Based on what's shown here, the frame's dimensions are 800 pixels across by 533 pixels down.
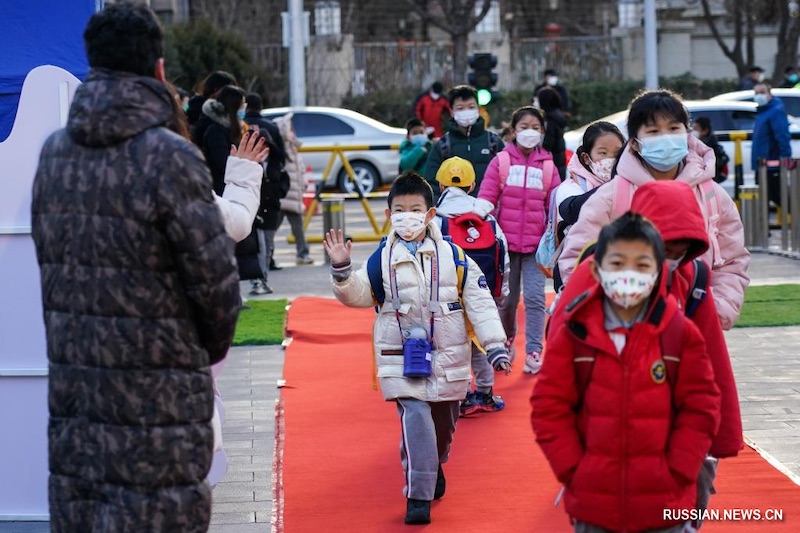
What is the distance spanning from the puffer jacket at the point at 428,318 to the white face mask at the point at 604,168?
1119 millimetres

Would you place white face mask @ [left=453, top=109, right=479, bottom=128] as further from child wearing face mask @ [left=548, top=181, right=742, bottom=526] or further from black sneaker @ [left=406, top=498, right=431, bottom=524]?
child wearing face mask @ [left=548, top=181, right=742, bottom=526]

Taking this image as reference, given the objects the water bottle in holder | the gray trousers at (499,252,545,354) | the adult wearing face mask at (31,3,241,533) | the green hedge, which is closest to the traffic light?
the gray trousers at (499,252,545,354)

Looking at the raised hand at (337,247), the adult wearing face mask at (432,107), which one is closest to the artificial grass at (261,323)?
the raised hand at (337,247)

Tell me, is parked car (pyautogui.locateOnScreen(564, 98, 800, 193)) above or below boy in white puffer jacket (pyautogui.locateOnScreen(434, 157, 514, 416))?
above

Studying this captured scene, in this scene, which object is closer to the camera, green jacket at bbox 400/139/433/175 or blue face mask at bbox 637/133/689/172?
blue face mask at bbox 637/133/689/172

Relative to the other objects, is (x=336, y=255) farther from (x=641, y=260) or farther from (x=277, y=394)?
(x=277, y=394)

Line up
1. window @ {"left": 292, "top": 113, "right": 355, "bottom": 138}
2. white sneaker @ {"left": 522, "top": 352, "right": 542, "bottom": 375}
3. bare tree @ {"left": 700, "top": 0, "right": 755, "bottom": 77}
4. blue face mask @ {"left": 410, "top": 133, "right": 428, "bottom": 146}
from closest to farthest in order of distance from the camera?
white sneaker @ {"left": 522, "top": 352, "right": 542, "bottom": 375}, blue face mask @ {"left": 410, "top": 133, "right": 428, "bottom": 146}, window @ {"left": 292, "top": 113, "right": 355, "bottom": 138}, bare tree @ {"left": 700, "top": 0, "right": 755, "bottom": 77}

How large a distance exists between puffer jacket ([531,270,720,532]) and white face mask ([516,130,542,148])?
206 inches

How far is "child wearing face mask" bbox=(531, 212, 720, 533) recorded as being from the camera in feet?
13.4

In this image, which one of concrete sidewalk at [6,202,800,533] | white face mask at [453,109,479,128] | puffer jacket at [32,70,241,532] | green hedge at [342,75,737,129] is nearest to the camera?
puffer jacket at [32,70,241,532]

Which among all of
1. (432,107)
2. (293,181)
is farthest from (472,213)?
(432,107)

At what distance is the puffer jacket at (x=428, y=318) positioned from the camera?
6.40m

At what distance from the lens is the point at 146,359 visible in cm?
402

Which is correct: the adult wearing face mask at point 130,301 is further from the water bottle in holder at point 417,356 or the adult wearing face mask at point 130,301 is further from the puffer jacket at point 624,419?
the water bottle in holder at point 417,356
